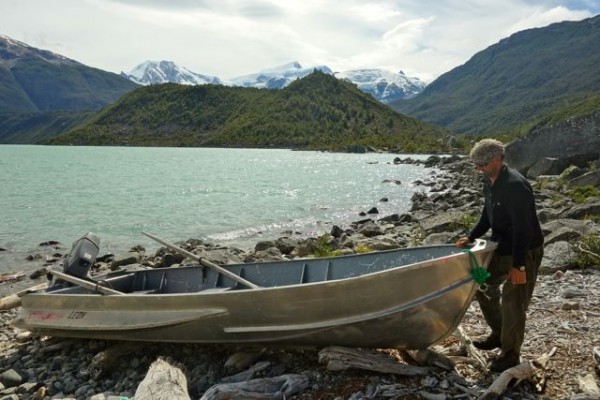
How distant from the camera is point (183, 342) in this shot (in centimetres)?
845

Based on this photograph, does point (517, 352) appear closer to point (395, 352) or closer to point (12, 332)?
point (395, 352)

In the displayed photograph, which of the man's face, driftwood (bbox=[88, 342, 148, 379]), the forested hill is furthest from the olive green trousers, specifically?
the forested hill

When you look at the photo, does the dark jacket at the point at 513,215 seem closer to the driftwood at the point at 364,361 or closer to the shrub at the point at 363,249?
the driftwood at the point at 364,361

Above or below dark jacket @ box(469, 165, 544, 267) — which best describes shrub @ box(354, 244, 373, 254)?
below

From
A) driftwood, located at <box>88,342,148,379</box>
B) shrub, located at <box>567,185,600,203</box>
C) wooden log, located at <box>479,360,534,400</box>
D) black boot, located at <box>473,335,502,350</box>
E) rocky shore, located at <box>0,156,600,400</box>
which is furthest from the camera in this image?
shrub, located at <box>567,185,600,203</box>

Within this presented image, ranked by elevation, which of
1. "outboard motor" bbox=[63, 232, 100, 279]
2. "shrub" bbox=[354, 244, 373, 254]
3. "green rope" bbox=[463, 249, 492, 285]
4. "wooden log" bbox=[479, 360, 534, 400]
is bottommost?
"shrub" bbox=[354, 244, 373, 254]

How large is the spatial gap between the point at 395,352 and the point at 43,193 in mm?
38610

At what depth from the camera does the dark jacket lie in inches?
241

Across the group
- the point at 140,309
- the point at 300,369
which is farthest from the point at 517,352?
the point at 140,309

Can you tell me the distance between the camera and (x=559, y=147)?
3173 centimetres

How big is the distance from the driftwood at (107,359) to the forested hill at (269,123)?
127m

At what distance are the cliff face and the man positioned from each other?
26511 mm

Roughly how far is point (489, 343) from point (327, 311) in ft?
7.88

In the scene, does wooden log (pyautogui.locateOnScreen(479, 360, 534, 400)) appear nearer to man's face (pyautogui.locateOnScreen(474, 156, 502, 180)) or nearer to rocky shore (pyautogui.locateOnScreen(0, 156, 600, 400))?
rocky shore (pyautogui.locateOnScreen(0, 156, 600, 400))
